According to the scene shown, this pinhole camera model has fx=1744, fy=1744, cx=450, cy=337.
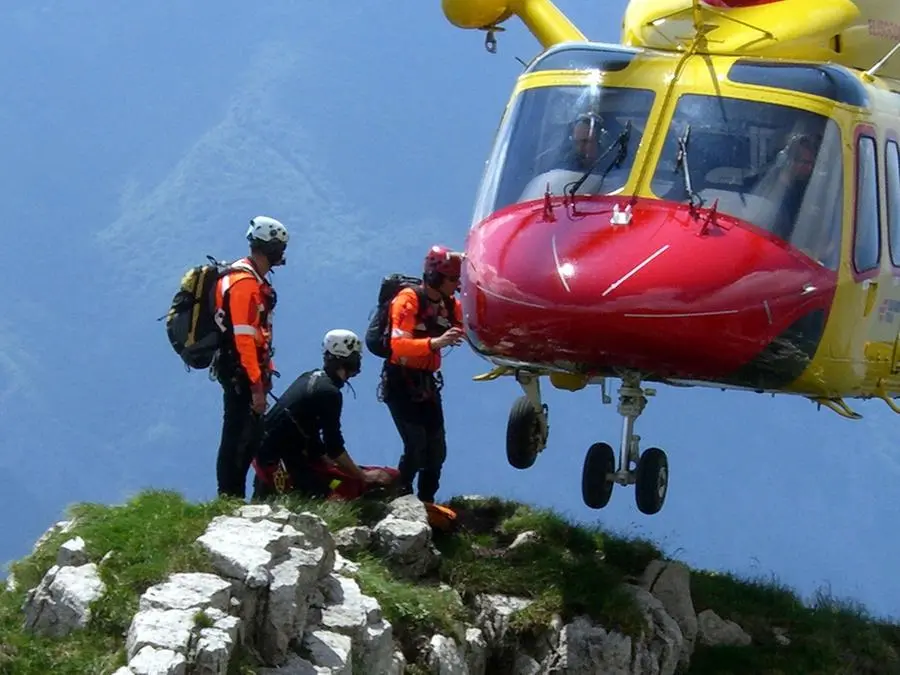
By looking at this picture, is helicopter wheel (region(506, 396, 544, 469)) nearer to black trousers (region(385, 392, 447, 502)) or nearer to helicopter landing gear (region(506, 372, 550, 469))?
helicopter landing gear (region(506, 372, 550, 469))

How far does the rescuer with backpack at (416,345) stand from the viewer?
36.0 ft

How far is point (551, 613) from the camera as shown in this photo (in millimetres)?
10359

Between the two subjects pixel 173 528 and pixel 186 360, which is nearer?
pixel 173 528

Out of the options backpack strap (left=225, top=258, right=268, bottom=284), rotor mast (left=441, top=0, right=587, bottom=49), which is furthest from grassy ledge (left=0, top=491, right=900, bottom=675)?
rotor mast (left=441, top=0, right=587, bottom=49)

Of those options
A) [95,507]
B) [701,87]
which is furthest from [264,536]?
[701,87]

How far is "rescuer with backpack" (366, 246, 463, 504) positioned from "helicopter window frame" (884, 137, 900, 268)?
2670 millimetres

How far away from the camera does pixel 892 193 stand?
35.5ft

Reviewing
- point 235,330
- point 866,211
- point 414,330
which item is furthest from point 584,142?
point 235,330

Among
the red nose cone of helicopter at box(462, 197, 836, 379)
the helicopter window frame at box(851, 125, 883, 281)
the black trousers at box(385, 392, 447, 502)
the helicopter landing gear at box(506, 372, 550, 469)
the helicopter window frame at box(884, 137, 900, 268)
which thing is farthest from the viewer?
the helicopter landing gear at box(506, 372, 550, 469)

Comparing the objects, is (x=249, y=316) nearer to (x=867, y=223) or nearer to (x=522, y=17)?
(x=867, y=223)

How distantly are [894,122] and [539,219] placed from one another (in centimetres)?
261

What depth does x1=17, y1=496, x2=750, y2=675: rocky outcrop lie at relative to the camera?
7809mm

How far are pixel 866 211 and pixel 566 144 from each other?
1.84 meters

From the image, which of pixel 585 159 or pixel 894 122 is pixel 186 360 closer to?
pixel 585 159
